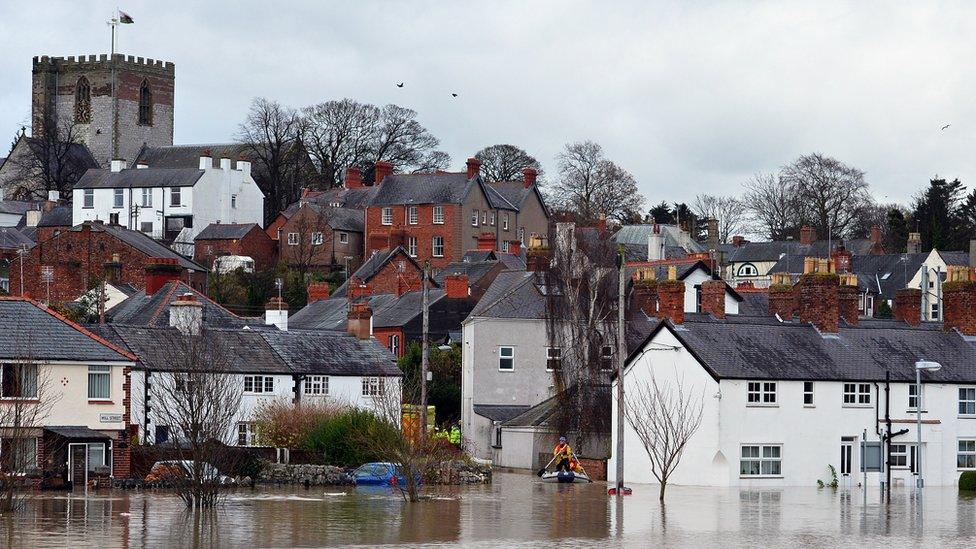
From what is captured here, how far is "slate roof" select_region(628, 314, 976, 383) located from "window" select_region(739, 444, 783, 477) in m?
2.41

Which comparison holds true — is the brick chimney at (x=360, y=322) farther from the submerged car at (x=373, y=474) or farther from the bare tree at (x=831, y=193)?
the bare tree at (x=831, y=193)

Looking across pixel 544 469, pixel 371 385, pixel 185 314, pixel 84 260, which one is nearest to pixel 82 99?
pixel 84 260

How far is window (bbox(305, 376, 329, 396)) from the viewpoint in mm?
65188

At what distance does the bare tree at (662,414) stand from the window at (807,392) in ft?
12.7

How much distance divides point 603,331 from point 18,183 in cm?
10326

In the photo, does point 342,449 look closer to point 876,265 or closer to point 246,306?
point 246,306

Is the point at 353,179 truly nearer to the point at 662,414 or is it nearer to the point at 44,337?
the point at 44,337

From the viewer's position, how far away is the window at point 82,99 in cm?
16250

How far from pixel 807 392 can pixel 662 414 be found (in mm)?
6517

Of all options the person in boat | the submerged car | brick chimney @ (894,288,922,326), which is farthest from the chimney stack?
brick chimney @ (894,288,922,326)

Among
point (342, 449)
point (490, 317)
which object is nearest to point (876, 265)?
point (490, 317)

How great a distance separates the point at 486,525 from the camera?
3856cm

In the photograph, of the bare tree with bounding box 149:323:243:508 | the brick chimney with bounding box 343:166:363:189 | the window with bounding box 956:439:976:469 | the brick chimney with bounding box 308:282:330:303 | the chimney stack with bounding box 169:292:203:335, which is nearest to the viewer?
the bare tree with bounding box 149:323:243:508

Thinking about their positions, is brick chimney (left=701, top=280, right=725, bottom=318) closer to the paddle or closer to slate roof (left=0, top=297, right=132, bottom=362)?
the paddle
